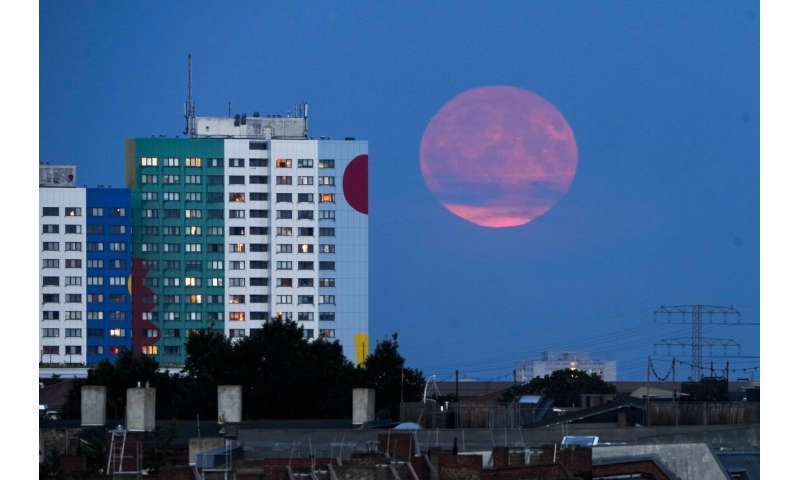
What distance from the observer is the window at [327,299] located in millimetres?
173500

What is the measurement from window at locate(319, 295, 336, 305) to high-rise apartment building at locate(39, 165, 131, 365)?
17929mm

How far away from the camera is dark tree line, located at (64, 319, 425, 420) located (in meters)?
65.6

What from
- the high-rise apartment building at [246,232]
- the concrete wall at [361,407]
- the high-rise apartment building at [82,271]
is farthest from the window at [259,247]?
the concrete wall at [361,407]

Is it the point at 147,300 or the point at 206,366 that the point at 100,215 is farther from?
the point at 206,366

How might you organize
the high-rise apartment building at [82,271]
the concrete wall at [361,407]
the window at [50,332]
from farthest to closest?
the window at [50,332], the high-rise apartment building at [82,271], the concrete wall at [361,407]

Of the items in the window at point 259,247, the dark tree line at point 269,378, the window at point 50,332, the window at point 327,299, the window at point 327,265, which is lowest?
the dark tree line at point 269,378

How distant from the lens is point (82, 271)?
176m

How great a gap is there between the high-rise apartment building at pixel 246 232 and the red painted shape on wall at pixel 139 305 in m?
0.09

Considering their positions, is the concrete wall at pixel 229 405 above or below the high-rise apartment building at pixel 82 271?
below

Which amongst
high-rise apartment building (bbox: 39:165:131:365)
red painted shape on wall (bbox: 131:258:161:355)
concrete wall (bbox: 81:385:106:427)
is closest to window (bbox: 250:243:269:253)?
red painted shape on wall (bbox: 131:258:161:355)

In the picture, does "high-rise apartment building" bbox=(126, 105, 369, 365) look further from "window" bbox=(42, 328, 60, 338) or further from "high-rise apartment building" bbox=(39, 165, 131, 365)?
"window" bbox=(42, 328, 60, 338)

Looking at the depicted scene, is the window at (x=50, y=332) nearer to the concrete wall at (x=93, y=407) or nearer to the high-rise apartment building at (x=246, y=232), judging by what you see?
the high-rise apartment building at (x=246, y=232)

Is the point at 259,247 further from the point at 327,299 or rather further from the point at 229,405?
the point at 229,405
